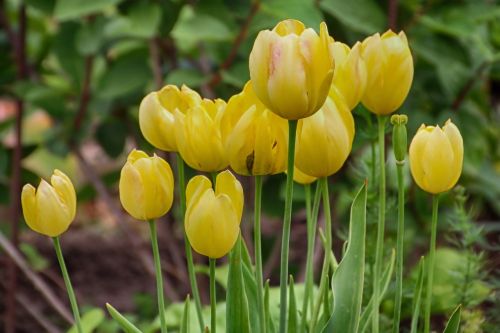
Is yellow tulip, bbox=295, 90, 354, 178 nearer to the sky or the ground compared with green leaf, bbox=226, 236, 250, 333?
nearer to the sky

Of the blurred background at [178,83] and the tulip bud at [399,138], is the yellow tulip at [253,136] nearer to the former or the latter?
the tulip bud at [399,138]

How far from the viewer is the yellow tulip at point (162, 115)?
0.84m

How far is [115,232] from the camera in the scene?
9.37 ft

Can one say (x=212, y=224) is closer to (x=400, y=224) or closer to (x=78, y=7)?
(x=400, y=224)

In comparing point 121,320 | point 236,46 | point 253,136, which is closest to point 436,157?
point 253,136

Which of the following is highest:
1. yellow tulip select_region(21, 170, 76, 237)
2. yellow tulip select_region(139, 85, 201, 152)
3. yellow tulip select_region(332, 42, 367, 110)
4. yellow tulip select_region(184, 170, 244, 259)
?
yellow tulip select_region(332, 42, 367, 110)

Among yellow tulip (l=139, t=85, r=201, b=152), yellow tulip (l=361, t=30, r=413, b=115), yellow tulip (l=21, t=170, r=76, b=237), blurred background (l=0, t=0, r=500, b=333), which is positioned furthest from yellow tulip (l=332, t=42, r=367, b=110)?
blurred background (l=0, t=0, r=500, b=333)

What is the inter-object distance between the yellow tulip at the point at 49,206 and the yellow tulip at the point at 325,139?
19cm

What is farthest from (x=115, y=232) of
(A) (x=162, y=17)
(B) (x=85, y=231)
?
(A) (x=162, y=17)

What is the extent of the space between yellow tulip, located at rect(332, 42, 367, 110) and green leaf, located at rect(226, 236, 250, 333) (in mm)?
155

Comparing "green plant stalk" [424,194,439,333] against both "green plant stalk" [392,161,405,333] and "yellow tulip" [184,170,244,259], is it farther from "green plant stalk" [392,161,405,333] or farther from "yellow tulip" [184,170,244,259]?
"yellow tulip" [184,170,244,259]

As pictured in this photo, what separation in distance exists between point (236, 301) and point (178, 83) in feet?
3.33

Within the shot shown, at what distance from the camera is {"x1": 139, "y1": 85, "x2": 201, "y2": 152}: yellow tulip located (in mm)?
835

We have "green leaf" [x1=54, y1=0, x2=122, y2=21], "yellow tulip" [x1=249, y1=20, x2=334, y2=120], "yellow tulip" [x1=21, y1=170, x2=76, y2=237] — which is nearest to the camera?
"yellow tulip" [x1=249, y1=20, x2=334, y2=120]
